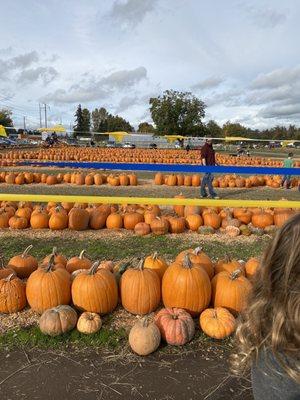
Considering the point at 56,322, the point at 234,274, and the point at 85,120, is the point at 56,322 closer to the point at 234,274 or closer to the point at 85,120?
the point at 234,274

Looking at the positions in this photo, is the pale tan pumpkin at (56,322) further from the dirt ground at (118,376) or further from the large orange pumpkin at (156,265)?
the large orange pumpkin at (156,265)

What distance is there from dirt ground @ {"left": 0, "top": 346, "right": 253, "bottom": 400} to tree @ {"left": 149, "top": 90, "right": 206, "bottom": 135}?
74.7m

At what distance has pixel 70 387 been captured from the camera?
311 centimetres

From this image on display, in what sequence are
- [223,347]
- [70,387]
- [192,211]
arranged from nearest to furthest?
[70,387]
[223,347]
[192,211]

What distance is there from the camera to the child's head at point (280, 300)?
1443mm

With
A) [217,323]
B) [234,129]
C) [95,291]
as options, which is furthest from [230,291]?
[234,129]

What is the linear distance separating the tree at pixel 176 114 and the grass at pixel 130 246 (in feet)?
232

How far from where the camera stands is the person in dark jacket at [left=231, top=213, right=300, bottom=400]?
1.44 metres

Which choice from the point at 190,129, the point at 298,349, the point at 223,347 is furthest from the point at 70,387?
the point at 190,129

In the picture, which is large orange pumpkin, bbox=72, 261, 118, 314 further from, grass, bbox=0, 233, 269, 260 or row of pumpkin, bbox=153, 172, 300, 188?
row of pumpkin, bbox=153, 172, 300, 188

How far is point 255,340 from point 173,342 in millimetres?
2178

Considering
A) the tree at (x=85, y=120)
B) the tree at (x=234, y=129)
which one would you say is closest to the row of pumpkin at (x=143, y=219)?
the tree at (x=85, y=120)

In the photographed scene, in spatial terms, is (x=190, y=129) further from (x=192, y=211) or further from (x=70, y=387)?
(x=70, y=387)

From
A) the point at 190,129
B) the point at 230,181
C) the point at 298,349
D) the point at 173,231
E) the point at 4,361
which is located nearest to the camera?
the point at 298,349
